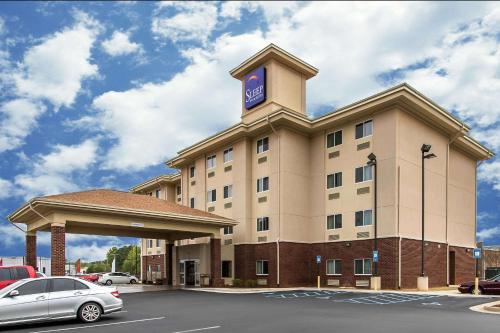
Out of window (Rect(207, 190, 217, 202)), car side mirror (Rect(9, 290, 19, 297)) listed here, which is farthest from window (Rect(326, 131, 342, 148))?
car side mirror (Rect(9, 290, 19, 297))

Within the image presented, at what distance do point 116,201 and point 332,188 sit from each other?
15046 millimetres

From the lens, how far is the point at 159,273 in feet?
166

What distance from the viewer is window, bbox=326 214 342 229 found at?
32.9 meters

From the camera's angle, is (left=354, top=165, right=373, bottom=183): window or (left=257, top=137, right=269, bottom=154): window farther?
(left=257, top=137, right=269, bottom=154): window

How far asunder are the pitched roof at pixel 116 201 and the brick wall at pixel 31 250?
1.96m

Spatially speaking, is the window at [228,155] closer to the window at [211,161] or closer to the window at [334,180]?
the window at [211,161]

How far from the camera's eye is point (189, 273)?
40.6m

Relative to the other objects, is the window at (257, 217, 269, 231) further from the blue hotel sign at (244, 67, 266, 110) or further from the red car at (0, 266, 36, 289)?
the red car at (0, 266, 36, 289)

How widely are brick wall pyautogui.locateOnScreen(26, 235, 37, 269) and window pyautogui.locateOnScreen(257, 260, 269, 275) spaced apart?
15.4 metres

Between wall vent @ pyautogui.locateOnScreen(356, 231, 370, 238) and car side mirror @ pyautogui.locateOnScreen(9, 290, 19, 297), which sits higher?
car side mirror @ pyautogui.locateOnScreen(9, 290, 19, 297)

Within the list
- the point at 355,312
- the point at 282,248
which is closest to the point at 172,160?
the point at 282,248

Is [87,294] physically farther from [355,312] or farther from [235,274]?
[235,274]

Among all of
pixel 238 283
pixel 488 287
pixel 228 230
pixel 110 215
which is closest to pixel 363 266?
pixel 488 287

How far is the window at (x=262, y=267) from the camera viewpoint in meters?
34.5
